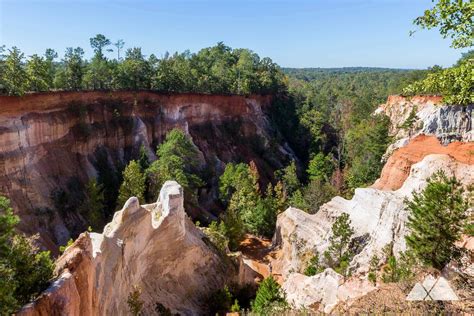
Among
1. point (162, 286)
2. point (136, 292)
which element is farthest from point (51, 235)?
point (136, 292)

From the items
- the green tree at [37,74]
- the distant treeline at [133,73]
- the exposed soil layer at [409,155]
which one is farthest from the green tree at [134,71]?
the exposed soil layer at [409,155]

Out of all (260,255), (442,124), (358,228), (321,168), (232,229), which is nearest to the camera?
(358,228)

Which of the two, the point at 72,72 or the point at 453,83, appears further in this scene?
the point at 72,72

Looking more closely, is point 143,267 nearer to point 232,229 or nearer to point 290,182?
point 232,229

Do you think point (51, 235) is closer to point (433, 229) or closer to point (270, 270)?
point (270, 270)

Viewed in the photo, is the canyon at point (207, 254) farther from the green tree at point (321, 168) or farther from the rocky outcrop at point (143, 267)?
the green tree at point (321, 168)

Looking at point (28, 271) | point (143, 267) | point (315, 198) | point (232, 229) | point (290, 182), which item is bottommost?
point (232, 229)

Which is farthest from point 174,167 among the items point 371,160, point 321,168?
point 321,168

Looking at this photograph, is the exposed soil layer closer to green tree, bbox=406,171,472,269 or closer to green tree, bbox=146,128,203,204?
green tree, bbox=406,171,472,269
